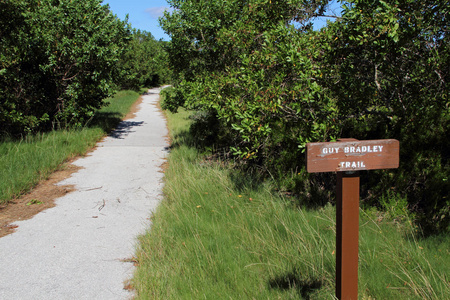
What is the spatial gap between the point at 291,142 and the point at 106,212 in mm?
3257

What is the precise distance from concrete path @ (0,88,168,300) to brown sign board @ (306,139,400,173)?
7.09 ft

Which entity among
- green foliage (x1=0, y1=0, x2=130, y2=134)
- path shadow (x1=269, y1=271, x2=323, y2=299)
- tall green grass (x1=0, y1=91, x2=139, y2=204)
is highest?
green foliage (x1=0, y1=0, x2=130, y2=134)

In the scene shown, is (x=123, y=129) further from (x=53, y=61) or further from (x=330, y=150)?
(x=330, y=150)

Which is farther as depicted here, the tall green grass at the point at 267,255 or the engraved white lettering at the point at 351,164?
the tall green grass at the point at 267,255

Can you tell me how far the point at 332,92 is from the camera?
18.9ft

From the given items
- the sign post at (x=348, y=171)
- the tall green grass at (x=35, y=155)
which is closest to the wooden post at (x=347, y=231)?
the sign post at (x=348, y=171)

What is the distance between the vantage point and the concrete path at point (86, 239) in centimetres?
387

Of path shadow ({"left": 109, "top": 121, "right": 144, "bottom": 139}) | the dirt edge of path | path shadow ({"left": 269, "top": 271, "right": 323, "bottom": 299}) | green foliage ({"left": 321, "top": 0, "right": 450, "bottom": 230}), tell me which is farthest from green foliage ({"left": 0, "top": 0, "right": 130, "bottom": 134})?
path shadow ({"left": 269, "top": 271, "right": 323, "bottom": 299})

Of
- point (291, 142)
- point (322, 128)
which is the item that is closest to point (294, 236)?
point (322, 128)

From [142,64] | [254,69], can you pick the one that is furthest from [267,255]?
[142,64]

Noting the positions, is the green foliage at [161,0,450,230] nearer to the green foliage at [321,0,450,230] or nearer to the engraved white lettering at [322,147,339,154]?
the green foliage at [321,0,450,230]

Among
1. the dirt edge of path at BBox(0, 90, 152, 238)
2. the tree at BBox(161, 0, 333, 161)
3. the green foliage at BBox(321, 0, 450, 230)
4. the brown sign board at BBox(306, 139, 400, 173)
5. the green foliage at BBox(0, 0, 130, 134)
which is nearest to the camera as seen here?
the brown sign board at BBox(306, 139, 400, 173)

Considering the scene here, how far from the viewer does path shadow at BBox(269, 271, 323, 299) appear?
339cm

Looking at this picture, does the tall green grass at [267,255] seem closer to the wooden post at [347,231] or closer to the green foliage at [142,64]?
the wooden post at [347,231]
